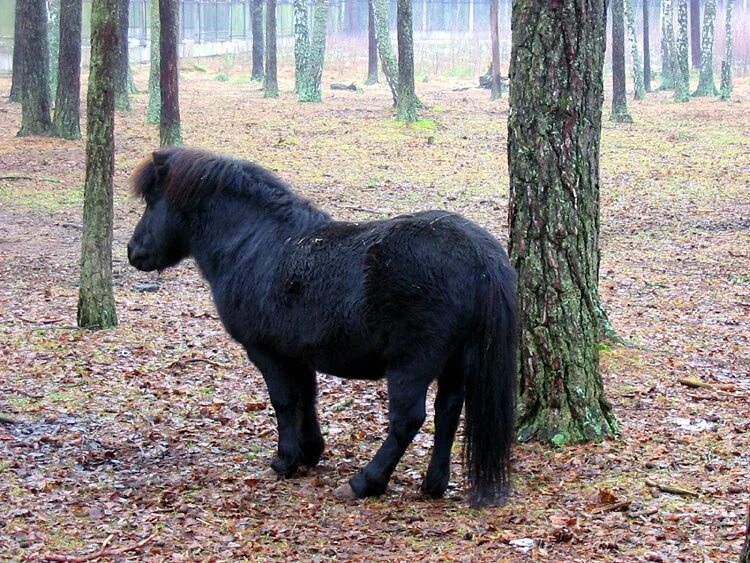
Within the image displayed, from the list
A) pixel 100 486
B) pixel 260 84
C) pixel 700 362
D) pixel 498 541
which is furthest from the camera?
pixel 260 84

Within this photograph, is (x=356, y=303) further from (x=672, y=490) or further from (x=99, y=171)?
(x=99, y=171)

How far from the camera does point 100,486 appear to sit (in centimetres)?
587

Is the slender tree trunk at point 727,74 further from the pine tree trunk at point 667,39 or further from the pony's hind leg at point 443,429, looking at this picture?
the pony's hind leg at point 443,429

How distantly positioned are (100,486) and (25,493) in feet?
1.38

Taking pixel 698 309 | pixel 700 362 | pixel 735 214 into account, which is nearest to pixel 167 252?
pixel 700 362

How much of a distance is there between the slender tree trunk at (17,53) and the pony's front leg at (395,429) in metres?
20.6

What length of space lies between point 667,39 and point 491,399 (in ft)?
131

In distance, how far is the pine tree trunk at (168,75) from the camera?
18.5m

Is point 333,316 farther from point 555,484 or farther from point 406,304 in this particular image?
point 555,484

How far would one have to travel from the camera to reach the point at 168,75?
736 inches

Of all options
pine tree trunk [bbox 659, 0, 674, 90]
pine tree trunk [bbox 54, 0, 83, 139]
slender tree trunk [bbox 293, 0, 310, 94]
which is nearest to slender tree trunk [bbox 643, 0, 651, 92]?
pine tree trunk [bbox 659, 0, 674, 90]

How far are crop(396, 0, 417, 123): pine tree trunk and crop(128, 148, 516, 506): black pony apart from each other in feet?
68.2

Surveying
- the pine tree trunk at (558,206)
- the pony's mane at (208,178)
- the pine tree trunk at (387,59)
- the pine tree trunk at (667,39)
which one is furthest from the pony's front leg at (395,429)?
the pine tree trunk at (667,39)

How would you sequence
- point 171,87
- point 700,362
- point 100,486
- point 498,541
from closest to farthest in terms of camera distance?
1. point 498,541
2. point 100,486
3. point 700,362
4. point 171,87
